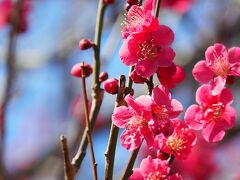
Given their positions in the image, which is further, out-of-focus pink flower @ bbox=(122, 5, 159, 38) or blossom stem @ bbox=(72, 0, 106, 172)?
blossom stem @ bbox=(72, 0, 106, 172)

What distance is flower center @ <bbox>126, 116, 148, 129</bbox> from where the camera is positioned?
126 cm

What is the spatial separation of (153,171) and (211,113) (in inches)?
7.6

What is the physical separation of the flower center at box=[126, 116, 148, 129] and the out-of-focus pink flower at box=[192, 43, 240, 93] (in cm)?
17

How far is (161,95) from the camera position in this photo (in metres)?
1.23

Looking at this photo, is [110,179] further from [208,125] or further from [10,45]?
[10,45]

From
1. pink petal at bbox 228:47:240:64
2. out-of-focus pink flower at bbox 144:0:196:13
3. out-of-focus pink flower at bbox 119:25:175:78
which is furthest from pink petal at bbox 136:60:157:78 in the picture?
out-of-focus pink flower at bbox 144:0:196:13

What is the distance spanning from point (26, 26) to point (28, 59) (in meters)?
1.22

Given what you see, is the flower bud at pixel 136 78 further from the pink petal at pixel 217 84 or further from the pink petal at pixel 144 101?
the pink petal at pixel 217 84

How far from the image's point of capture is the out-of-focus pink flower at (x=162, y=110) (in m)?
1.23

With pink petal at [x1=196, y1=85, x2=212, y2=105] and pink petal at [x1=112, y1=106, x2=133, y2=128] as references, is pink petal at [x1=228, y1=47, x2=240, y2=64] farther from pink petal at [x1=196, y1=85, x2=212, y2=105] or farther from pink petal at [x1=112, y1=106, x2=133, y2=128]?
pink petal at [x1=112, y1=106, x2=133, y2=128]

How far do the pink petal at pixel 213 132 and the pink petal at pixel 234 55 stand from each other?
16 cm

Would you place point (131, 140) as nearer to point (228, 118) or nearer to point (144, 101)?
point (144, 101)

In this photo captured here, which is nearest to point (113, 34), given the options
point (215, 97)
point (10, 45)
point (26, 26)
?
point (26, 26)

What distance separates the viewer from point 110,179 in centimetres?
122
